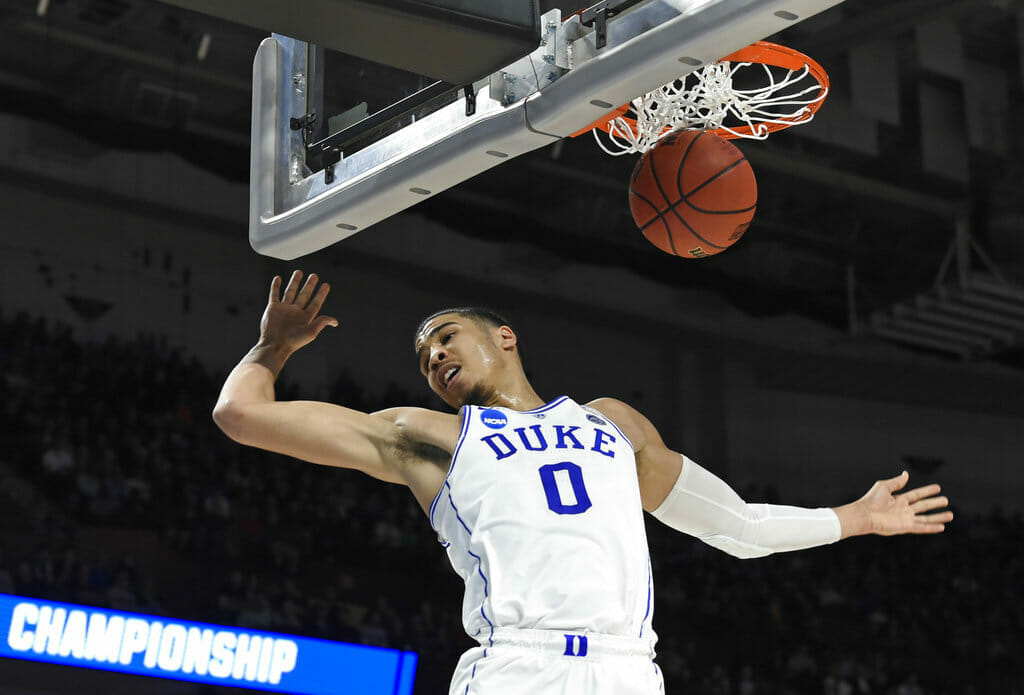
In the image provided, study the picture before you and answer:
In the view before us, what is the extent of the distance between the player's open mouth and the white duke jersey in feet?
0.72

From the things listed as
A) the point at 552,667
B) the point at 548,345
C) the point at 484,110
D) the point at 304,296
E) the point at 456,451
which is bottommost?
the point at 552,667

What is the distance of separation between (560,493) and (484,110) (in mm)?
1062

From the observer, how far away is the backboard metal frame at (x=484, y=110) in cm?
276

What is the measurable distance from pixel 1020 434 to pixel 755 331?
4.60 metres

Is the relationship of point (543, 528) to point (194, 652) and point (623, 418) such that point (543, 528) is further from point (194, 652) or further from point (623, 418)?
point (194, 652)

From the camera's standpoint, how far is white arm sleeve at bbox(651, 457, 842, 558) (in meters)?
3.54

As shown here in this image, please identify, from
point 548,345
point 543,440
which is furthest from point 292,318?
point 548,345

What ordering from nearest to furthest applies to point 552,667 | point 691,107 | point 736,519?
point 552,667 < point 736,519 < point 691,107

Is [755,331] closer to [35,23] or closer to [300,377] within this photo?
[300,377]

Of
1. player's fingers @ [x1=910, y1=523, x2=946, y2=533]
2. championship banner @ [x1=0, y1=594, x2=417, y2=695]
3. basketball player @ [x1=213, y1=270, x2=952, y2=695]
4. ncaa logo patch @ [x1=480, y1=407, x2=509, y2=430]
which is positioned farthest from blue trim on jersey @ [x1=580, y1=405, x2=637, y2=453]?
championship banner @ [x1=0, y1=594, x2=417, y2=695]

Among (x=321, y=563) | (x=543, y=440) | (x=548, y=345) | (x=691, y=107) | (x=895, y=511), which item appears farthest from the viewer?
(x=548, y=345)

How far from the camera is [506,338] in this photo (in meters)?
3.52

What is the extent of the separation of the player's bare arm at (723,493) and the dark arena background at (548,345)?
718cm

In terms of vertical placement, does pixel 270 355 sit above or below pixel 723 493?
above
